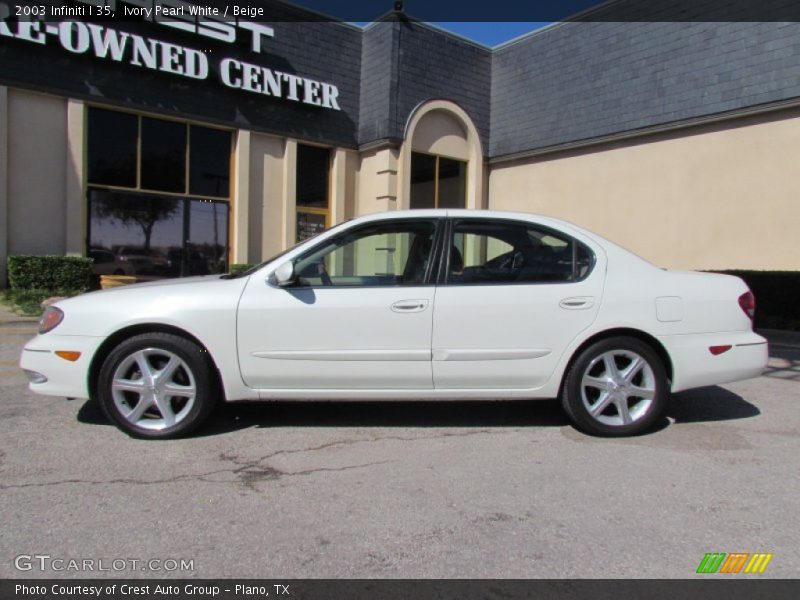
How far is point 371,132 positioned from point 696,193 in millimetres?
7421

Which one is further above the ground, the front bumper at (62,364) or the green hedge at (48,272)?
the green hedge at (48,272)

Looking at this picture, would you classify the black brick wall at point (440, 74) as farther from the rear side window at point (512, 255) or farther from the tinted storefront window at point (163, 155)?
the rear side window at point (512, 255)

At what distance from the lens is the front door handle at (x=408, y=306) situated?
14.0 feet

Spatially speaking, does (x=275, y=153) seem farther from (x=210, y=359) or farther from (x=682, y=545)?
(x=682, y=545)

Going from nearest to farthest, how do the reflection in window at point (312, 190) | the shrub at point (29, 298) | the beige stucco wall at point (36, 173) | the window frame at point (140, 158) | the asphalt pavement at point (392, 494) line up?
the asphalt pavement at point (392, 494) → the shrub at point (29, 298) → the beige stucco wall at point (36, 173) → the window frame at point (140, 158) → the reflection in window at point (312, 190)

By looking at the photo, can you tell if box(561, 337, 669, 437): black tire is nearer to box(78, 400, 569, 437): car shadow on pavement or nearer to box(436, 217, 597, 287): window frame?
box(78, 400, 569, 437): car shadow on pavement

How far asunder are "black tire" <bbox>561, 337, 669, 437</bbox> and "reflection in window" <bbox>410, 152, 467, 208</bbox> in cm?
1165

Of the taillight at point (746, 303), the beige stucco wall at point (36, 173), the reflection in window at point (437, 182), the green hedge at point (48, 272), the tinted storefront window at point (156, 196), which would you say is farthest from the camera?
the reflection in window at point (437, 182)

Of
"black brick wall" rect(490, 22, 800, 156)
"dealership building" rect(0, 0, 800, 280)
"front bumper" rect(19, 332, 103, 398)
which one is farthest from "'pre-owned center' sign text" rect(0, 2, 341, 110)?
"front bumper" rect(19, 332, 103, 398)

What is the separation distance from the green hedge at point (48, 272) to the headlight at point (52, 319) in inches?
309

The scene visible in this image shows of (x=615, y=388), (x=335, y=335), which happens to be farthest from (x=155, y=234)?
(x=615, y=388)

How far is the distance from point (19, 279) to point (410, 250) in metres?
9.25

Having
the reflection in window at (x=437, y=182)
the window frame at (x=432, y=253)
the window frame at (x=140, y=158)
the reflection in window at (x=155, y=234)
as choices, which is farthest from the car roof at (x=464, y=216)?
the reflection in window at (x=437, y=182)

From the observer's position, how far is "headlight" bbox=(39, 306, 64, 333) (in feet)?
13.9
